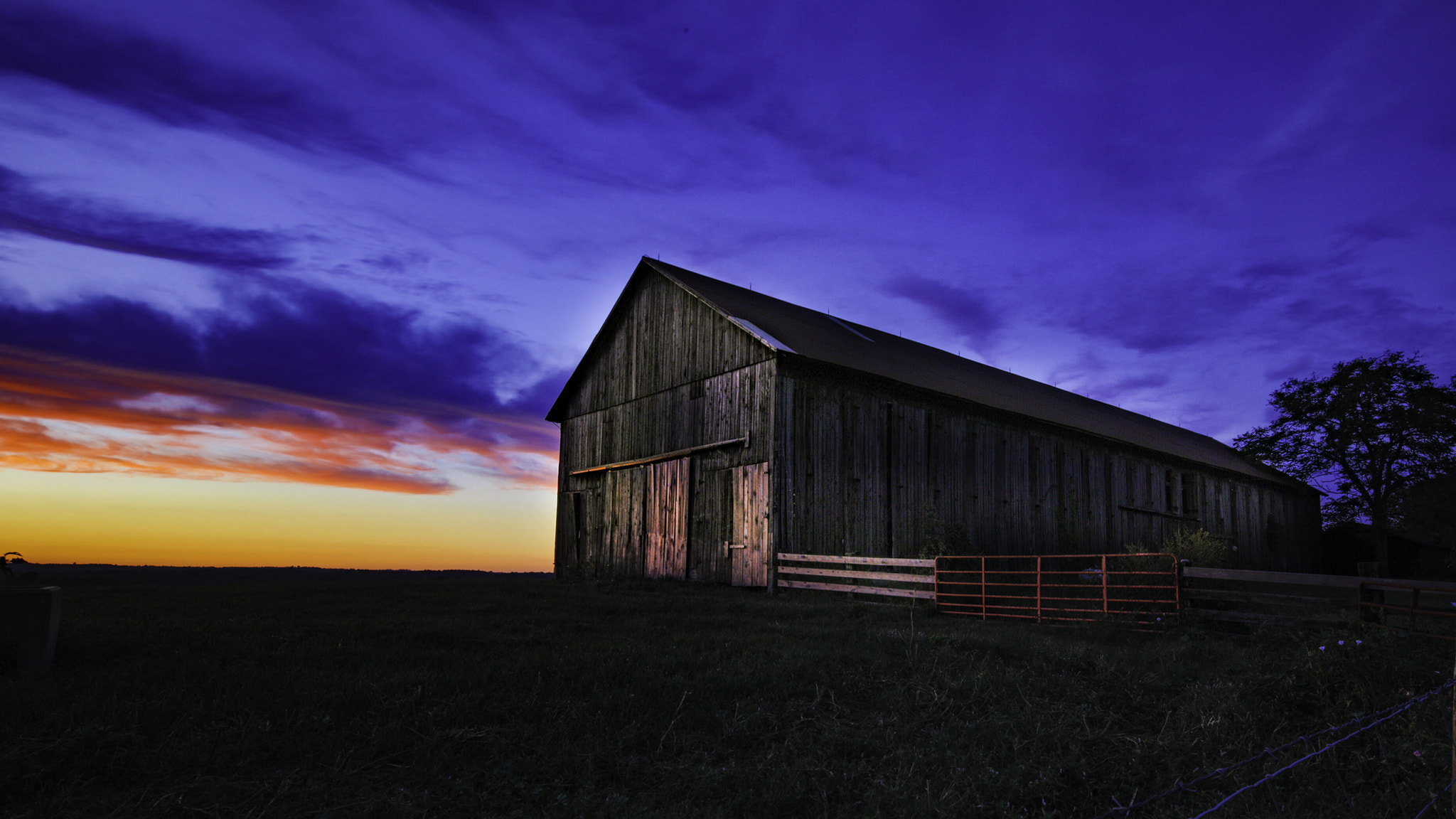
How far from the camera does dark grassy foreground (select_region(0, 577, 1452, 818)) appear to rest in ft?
20.5

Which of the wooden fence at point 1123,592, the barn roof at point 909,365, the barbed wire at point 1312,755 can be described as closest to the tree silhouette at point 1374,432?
the barn roof at point 909,365

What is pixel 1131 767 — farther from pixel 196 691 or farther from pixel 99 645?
pixel 99 645

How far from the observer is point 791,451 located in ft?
67.3

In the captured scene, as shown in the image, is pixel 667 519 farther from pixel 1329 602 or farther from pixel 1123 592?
pixel 1329 602

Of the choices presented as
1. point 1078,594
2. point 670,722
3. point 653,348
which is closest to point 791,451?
point 653,348

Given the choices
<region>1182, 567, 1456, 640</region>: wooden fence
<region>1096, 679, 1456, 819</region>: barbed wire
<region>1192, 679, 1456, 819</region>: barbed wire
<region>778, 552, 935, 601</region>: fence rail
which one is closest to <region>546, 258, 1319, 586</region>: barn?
<region>778, 552, 935, 601</region>: fence rail

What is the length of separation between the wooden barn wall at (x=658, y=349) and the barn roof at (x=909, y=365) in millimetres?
459

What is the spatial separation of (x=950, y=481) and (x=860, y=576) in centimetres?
795

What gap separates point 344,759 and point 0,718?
9.61 ft

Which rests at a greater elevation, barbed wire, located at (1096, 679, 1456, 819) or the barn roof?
the barn roof

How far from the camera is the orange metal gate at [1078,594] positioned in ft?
45.6

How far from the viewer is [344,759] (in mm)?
6750

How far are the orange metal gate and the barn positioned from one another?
387 centimetres

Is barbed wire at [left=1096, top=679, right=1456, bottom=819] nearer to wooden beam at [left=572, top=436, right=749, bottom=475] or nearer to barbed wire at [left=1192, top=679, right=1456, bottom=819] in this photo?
barbed wire at [left=1192, top=679, right=1456, bottom=819]
